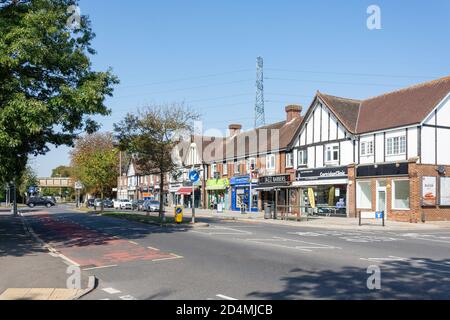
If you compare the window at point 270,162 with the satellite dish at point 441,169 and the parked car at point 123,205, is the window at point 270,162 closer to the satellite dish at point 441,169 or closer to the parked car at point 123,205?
the satellite dish at point 441,169

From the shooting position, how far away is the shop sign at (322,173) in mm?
35812

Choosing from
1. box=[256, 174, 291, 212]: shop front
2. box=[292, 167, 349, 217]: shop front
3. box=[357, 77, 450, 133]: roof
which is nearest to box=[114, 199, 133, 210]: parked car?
box=[256, 174, 291, 212]: shop front

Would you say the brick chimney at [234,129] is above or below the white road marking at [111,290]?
above

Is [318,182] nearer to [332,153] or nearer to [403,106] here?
[332,153]

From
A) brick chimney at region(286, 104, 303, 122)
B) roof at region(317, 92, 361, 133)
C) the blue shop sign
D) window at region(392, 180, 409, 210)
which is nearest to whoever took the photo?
window at region(392, 180, 409, 210)

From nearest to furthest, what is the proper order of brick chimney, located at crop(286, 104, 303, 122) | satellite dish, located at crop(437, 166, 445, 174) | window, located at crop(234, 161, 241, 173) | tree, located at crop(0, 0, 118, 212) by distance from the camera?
tree, located at crop(0, 0, 118, 212)
satellite dish, located at crop(437, 166, 445, 174)
brick chimney, located at crop(286, 104, 303, 122)
window, located at crop(234, 161, 241, 173)

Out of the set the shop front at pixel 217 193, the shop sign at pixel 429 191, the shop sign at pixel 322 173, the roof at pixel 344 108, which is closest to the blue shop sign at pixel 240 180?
the shop front at pixel 217 193

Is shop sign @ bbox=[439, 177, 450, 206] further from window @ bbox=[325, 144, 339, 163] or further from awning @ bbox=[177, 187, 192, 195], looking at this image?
awning @ bbox=[177, 187, 192, 195]

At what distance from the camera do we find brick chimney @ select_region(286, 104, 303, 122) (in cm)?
4731

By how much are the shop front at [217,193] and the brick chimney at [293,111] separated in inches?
392

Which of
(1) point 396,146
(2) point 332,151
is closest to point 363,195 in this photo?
(2) point 332,151

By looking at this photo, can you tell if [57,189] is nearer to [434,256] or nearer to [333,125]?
[333,125]

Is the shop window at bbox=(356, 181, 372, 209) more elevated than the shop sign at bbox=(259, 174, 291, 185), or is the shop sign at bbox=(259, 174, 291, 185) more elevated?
the shop sign at bbox=(259, 174, 291, 185)

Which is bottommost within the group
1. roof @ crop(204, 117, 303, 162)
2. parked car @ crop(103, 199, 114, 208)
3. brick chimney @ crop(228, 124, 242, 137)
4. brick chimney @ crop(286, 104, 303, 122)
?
parked car @ crop(103, 199, 114, 208)
